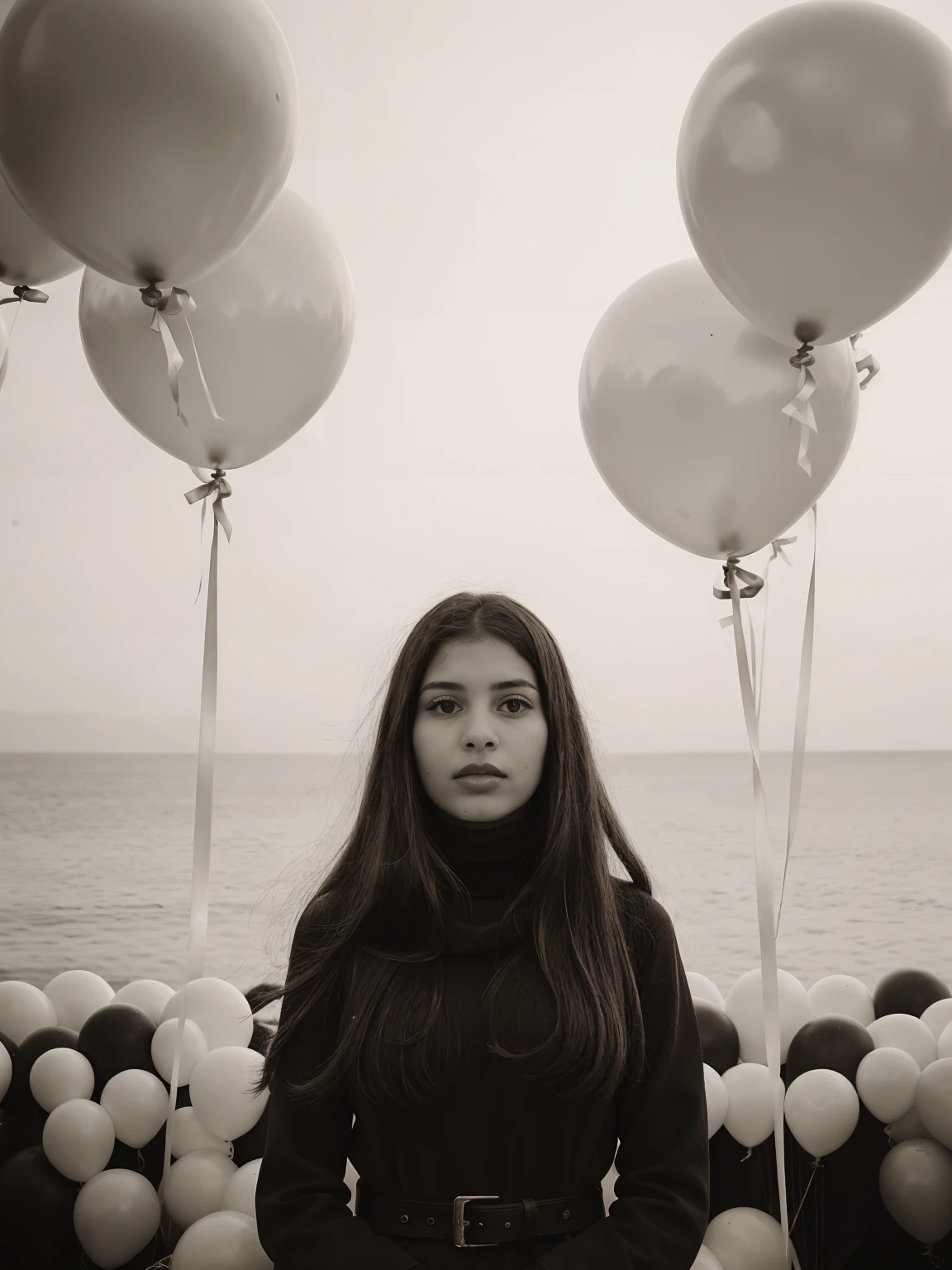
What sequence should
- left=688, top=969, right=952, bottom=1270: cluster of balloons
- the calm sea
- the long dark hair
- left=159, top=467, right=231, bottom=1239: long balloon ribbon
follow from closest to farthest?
the long dark hair < left=159, top=467, right=231, bottom=1239: long balloon ribbon < left=688, top=969, right=952, bottom=1270: cluster of balloons < the calm sea

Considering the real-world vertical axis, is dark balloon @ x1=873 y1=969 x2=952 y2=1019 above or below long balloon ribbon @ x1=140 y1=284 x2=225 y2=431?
below

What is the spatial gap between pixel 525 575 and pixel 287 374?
214 cm

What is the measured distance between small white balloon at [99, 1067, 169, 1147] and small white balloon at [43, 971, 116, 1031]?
23 cm

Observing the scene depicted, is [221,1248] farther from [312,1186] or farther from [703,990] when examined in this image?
[703,990]

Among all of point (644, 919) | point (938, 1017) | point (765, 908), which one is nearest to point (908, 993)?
point (938, 1017)

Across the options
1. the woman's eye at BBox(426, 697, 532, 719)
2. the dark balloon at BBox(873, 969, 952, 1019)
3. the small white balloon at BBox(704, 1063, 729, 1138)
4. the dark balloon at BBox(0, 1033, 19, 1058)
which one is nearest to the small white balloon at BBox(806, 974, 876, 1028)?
the dark balloon at BBox(873, 969, 952, 1019)

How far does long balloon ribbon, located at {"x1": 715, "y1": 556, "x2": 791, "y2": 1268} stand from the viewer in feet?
4.47

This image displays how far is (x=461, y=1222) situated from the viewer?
118 centimetres

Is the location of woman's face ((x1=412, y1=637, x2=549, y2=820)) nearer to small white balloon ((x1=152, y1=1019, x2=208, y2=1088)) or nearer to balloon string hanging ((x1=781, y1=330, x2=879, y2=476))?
balloon string hanging ((x1=781, y1=330, x2=879, y2=476))

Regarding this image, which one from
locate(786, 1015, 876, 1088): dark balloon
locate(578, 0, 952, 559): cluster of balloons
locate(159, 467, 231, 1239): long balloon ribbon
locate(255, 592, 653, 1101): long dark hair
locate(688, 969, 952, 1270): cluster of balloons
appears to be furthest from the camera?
locate(786, 1015, 876, 1088): dark balloon

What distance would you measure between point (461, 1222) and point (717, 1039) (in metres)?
0.69

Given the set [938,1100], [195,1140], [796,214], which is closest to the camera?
[796,214]

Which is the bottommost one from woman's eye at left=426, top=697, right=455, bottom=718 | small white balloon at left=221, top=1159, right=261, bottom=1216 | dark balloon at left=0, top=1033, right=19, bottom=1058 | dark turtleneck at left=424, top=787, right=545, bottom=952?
small white balloon at left=221, top=1159, right=261, bottom=1216

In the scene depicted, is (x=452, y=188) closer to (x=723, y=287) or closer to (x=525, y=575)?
(x=525, y=575)
